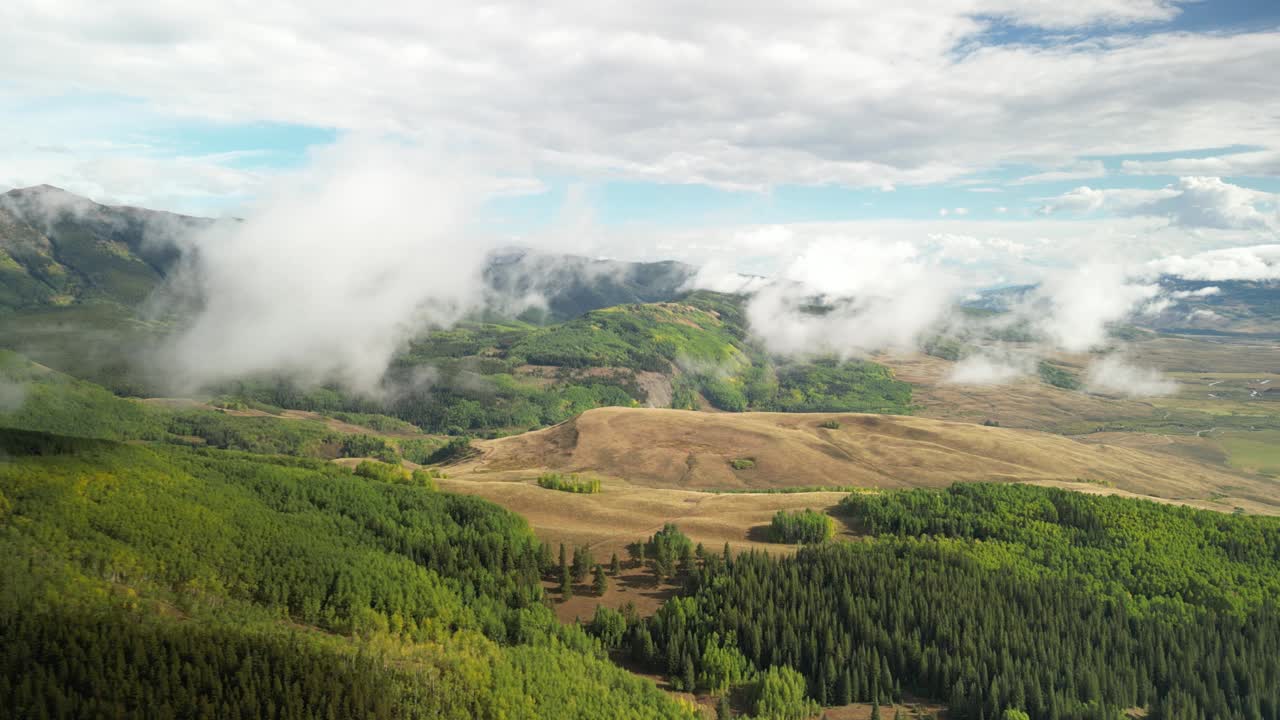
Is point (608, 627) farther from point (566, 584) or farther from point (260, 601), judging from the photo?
point (260, 601)

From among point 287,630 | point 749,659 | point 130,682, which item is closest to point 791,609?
point 749,659

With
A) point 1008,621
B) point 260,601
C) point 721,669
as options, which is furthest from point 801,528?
point 260,601

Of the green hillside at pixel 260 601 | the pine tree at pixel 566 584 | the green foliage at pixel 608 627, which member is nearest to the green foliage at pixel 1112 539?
the pine tree at pixel 566 584

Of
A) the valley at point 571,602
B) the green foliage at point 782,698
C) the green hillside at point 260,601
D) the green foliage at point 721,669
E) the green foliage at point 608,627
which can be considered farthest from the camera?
the green foliage at point 608,627

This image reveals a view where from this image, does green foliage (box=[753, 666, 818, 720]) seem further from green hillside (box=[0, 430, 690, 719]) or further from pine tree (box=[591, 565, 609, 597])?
pine tree (box=[591, 565, 609, 597])

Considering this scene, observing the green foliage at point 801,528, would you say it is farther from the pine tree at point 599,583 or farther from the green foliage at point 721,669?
the green foliage at point 721,669
